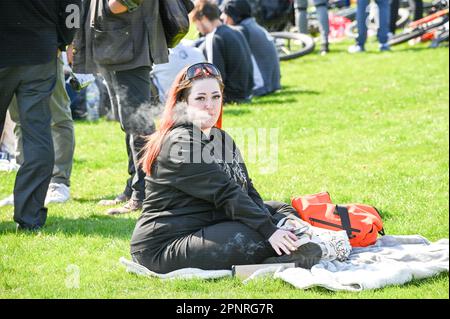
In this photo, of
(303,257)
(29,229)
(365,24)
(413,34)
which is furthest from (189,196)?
(413,34)

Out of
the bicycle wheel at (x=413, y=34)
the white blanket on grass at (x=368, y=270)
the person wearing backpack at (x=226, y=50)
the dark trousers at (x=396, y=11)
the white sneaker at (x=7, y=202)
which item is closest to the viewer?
the white blanket on grass at (x=368, y=270)

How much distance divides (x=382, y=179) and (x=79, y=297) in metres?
3.50

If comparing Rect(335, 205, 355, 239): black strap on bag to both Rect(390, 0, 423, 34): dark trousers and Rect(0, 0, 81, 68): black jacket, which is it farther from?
Rect(390, 0, 423, 34): dark trousers

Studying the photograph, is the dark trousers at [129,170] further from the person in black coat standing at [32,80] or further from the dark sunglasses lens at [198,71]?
the dark sunglasses lens at [198,71]

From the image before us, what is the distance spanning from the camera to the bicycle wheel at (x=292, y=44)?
14609 mm

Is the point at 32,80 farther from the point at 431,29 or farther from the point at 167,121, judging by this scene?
the point at 431,29

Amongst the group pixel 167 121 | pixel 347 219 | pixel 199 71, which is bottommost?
pixel 347 219

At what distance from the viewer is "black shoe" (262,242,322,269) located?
4.77 meters

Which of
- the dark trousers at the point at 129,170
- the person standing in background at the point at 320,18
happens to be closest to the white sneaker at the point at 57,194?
the dark trousers at the point at 129,170

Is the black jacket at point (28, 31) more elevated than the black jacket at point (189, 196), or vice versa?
the black jacket at point (28, 31)

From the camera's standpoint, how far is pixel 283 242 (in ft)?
15.4

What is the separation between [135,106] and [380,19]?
9.00m

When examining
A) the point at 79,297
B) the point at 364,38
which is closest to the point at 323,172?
the point at 79,297

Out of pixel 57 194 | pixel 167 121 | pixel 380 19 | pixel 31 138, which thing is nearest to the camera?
pixel 167 121
